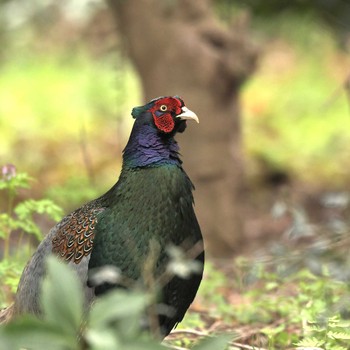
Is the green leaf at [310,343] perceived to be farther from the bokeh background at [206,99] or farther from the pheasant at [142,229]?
the bokeh background at [206,99]

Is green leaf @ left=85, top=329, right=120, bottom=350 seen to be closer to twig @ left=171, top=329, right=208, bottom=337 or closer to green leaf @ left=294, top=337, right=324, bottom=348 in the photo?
green leaf @ left=294, top=337, right=324, bottom=348

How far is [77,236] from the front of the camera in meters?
3.47

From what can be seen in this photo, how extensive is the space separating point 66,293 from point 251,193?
7.99 metres

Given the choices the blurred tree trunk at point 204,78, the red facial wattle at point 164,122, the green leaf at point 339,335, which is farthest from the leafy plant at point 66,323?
the blurred tree trunk at point 204,78

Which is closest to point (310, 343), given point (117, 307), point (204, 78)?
point (117, 307)

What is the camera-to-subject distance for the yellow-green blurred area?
9.98 metres

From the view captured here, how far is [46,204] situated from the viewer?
4039 mm

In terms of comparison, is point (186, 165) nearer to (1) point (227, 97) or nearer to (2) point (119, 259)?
(1) point (227, 97)

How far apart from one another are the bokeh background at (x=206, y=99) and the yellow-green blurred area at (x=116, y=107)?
28 millimetres

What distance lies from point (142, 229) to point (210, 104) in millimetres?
3917

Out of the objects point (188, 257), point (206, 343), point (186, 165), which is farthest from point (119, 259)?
point (186, 165)

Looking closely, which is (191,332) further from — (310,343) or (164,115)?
(164,115)

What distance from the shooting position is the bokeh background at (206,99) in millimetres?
7035

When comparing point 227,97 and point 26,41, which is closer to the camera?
point 227,97
